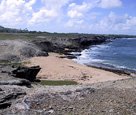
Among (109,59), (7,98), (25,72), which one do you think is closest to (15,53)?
(25,72)

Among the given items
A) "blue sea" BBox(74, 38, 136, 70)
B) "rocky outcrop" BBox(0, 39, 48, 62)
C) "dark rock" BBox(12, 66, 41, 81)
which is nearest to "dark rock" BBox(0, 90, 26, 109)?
"dark rock" BBox(12, 66, 41, 81)

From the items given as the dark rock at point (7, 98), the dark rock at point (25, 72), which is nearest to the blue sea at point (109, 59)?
the dark rock at point (25, 72)

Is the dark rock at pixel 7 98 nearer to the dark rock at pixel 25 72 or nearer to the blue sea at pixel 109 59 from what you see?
the dark rock at pixel 25 72

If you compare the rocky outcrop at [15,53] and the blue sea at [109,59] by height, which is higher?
the rocky outcrop at [15,53]

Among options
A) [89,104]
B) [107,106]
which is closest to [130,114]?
[107,106]

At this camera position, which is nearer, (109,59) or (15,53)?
(15,53)

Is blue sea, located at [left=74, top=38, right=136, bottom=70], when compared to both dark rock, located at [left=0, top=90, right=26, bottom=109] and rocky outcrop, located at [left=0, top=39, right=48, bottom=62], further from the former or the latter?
dark rock, located at [left=0, top=90, right=26, bottom=109]

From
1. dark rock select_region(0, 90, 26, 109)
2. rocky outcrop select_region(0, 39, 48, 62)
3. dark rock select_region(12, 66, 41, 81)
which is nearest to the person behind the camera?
dark rock select_region(0, 90, 26, 109)

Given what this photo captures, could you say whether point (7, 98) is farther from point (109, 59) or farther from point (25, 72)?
point (109, 59)

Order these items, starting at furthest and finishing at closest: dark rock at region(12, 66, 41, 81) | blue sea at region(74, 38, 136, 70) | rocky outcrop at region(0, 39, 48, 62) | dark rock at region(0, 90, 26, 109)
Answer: blue sea at region(74, 38, 136, 70) < rocky outcrop at region(0, 39, 48, 62) < dark rock at region(12, 66, 41, 81) < dark rock at region(0, 90, 26, 109)

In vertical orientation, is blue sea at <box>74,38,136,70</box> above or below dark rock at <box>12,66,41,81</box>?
below

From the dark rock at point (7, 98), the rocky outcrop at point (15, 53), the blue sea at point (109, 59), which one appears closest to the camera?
the dark rock at point (7, 98)

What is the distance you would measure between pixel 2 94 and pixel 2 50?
3312 centimetres

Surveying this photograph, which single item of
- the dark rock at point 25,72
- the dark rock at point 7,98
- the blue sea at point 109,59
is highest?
the dark rock at point 7,98
